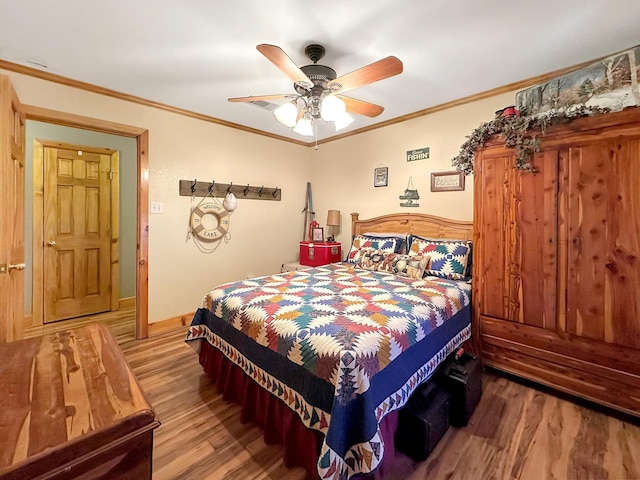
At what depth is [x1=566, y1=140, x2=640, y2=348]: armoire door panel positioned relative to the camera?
5.74 feet

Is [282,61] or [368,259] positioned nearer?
[282,61]

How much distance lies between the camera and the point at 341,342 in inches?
53.1

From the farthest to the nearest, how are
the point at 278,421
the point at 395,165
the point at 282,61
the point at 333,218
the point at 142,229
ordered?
1. the point at 333,218
2. the point at 395,165
3. the point at 142,229
4. the point at 282,61
5. the point at 278,421

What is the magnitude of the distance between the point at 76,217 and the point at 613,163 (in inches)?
202

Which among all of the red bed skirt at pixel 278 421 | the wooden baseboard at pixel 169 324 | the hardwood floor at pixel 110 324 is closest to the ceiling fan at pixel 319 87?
the red bed skirt at pixel 278 421

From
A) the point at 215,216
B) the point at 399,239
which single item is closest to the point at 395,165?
the point at 399,239

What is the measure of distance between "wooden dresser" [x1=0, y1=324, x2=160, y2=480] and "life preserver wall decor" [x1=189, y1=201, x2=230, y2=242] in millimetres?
2506

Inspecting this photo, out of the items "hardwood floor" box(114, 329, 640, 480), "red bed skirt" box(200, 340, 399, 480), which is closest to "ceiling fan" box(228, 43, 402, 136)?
"red bed skirt" box(200, 340, 399, 480)

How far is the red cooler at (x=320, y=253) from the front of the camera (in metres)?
3.84

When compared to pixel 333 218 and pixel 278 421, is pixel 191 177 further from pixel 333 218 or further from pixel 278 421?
pixel 278 421

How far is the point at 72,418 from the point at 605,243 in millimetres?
2676

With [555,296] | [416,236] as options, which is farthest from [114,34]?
[555,296]

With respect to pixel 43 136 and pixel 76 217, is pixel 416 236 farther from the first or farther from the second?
pixel 43 136

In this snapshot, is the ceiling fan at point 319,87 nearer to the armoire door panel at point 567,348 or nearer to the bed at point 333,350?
the bed at point 333,350
